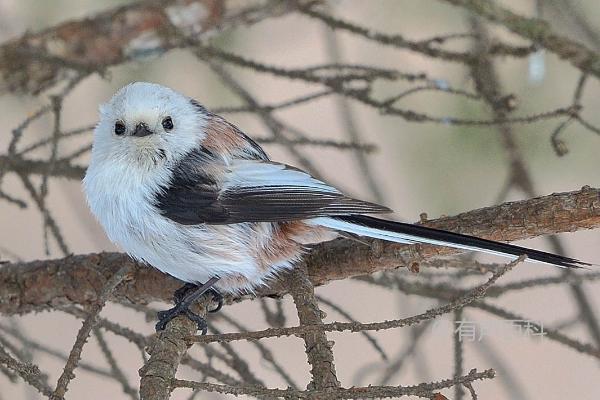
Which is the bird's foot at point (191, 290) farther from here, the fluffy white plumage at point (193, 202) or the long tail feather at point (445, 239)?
the long tail feather at point (445, 239)

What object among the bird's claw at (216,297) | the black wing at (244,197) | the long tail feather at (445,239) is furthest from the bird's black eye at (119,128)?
the long tail feather at (445,239)

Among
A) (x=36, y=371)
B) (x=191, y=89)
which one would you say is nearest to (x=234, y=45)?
(x=191, y=89)

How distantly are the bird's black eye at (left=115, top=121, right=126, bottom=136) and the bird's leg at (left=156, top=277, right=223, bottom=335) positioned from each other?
0.37 metres

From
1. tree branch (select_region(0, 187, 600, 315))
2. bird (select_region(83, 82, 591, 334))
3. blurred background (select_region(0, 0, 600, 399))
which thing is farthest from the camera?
blurred background (select_region(0, 0, 600, 399))

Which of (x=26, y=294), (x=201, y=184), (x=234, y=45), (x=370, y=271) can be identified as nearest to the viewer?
(x=370, y=271)

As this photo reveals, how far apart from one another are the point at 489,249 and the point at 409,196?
174 centimetres

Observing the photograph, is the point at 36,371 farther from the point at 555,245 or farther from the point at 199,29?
the point at 199,29

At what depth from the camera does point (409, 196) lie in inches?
129

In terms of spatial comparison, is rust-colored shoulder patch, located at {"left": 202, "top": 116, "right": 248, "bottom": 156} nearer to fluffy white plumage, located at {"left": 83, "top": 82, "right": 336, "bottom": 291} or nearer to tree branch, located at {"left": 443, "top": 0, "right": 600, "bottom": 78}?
fluffy white plumage, located at {"left": 83, "top": 82, "right": 336, "bottom": 291}

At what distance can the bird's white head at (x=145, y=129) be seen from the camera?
186 centimetres

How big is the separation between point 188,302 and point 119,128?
43 cm

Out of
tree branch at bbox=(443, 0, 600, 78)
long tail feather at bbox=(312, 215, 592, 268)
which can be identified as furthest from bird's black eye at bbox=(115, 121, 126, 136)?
tree branch at bbox=(443, 0, 600, 78)

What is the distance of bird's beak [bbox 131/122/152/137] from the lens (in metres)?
1.86

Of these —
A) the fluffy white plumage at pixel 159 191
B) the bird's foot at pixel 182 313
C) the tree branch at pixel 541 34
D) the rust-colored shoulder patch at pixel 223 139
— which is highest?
the tree branch at pixel 541 34
